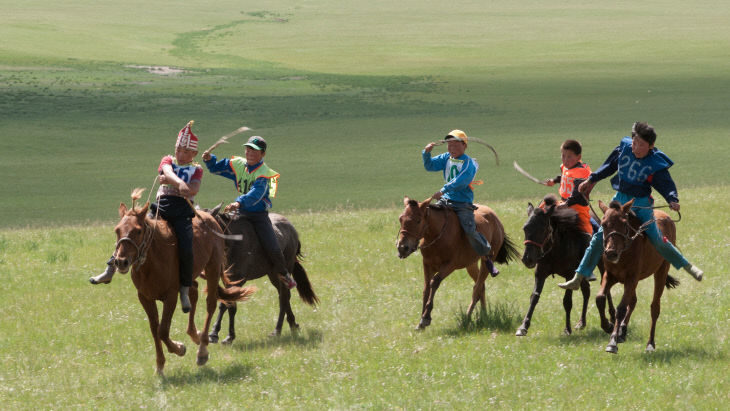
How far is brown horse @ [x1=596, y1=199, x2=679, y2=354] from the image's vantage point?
32.8ft

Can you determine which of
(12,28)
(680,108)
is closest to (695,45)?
(680,108)

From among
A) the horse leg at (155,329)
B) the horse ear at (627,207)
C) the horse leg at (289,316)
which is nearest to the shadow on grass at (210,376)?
the horse leg at (155,329)

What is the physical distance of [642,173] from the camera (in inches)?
406

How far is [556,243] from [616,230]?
2095 mm

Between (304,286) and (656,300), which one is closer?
(656,300)

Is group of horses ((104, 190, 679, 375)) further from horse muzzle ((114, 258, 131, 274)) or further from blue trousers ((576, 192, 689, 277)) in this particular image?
blue trousers ((576, 192, 689, 277))

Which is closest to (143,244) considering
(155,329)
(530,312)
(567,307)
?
(155,329)

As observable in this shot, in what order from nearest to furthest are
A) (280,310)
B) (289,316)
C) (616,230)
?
(616,230)
(280,310)
(289,316)

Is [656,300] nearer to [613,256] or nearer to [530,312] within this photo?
[613,256]

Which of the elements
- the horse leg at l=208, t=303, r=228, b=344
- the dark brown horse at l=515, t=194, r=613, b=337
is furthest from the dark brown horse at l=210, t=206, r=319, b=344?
the dark brown horse at l=515, t=194, r=613, b=337

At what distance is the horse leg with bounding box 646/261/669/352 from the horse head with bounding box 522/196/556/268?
1.48m

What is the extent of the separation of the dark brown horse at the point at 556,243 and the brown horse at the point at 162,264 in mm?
3784

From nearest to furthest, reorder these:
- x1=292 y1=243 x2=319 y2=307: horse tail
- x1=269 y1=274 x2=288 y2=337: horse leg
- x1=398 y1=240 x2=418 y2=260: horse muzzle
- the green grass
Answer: the green grass, x1=398 y1=240 x2=418 y2=260: horse muzzle, x1=269 y1=274 x2=288 y2=337: horse leg, x1=292 y1=243 x2=319 y2=307: horse tail

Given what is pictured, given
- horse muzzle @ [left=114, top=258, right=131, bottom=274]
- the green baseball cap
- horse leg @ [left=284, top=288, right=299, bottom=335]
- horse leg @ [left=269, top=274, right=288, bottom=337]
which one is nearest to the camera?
horse muzzle @ [left=114, top=258, right=131, bottom=274]
